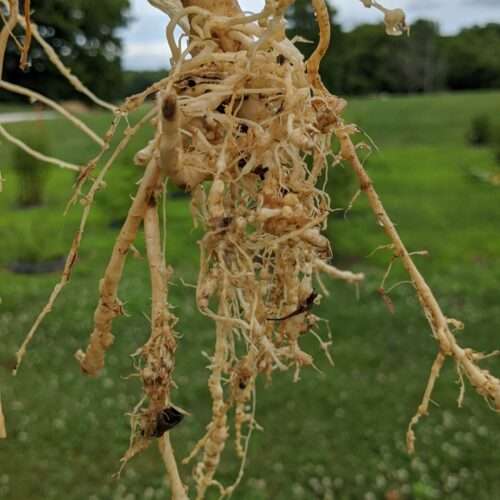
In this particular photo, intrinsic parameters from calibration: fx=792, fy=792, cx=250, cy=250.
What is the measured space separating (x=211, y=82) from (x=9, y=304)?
4572mm

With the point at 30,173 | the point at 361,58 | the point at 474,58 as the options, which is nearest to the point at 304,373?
the point at 30,173

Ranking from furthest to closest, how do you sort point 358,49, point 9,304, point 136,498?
1. point 358,49
2. point 9,304
3. point 136,498

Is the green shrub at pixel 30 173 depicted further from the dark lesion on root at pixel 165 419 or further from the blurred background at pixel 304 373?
the dark lesion on root at pixel 165 419

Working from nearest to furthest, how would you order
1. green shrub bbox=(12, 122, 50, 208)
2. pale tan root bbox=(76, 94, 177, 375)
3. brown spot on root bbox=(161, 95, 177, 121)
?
brown spot on root bbox=(161, 95, 177, 121) → pale tan root bbox=(76, 94, 177, 375) → green shrub bbox=(12, 122, 50, 208)

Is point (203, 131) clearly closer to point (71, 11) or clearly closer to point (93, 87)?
point (71, 11)

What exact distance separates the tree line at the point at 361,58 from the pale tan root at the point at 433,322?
14495 mm

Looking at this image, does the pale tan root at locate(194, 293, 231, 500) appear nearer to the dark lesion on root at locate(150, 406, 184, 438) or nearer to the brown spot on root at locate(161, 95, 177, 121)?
the dark lesion on root at locate(150, 406, 184, 438)

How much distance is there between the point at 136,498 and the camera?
2.81 metres

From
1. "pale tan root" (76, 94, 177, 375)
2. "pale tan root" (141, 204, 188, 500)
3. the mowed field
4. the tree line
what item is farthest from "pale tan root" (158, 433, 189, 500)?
the tree line

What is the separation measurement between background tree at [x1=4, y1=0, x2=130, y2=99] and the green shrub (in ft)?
26.9

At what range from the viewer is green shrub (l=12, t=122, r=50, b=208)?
835 centimetres

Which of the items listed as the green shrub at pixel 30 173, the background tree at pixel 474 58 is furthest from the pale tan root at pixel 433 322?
the background tree at pixel 474 58

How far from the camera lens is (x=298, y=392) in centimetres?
360

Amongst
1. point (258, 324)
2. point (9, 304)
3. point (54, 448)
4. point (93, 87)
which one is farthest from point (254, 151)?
point (93, 87)
